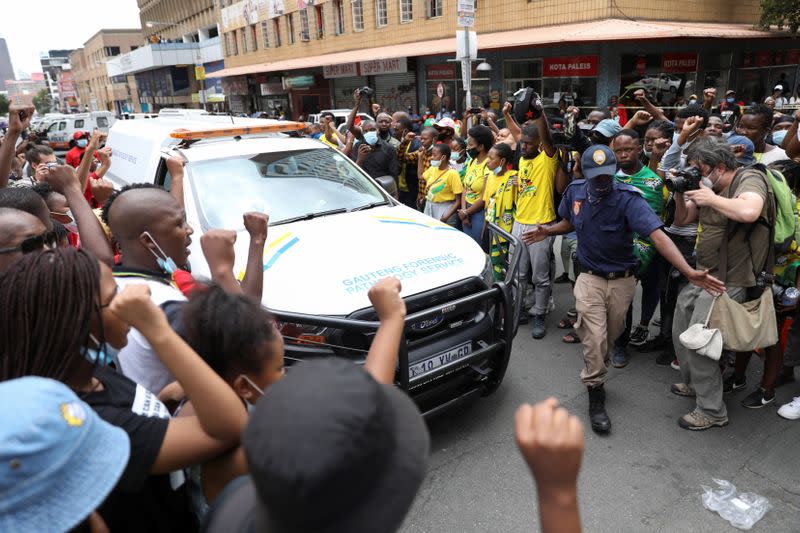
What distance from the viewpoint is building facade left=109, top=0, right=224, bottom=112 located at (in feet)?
133

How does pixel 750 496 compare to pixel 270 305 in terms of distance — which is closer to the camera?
pixel 750 496

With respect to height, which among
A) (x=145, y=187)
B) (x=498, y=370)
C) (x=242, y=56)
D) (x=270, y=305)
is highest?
(x=242, y=56)

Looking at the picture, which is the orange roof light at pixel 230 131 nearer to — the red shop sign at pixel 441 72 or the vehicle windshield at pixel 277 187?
the vehicle windshield at pixel 277 187

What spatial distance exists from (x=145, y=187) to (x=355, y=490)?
89.0 inches

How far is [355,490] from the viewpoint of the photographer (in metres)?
0.87

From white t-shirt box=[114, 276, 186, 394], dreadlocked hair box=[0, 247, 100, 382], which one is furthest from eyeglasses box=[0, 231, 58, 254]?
dreadlocked hair box=[0, 247, 100, 382]

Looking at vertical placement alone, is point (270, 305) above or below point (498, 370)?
above

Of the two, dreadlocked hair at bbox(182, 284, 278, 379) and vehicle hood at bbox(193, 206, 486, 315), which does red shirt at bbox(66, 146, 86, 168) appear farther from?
dreadlocked hair at bbox(182, 284, 278, 379)

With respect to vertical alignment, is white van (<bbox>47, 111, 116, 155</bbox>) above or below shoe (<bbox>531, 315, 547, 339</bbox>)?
above

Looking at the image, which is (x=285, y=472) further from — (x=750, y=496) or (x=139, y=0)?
(x=139, y=0)

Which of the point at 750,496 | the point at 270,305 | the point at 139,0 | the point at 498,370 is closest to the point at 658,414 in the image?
the point at 750,496

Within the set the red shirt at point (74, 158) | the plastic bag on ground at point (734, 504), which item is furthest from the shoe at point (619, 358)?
the red shirt at point (74, 158)

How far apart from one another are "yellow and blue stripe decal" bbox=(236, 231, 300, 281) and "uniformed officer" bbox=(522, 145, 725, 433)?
6.54 feet

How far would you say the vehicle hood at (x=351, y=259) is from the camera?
10.4 ft
